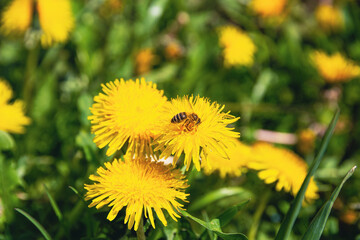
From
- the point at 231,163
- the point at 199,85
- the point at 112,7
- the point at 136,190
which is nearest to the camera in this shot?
the point at 136,190

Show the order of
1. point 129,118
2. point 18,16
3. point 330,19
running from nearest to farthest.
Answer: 1. point 129,118
2. point 18,16
3. point 330,19

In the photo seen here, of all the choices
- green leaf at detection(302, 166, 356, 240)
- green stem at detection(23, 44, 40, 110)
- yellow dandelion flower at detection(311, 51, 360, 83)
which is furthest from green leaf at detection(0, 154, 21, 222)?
yellow dandelion flower at detection(311, 51, 360, 83)

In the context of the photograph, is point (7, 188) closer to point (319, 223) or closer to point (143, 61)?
point (319, 223)

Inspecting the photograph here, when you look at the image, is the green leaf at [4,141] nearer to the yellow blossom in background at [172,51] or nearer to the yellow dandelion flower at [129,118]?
the yellow dandelion flower at [129,118]

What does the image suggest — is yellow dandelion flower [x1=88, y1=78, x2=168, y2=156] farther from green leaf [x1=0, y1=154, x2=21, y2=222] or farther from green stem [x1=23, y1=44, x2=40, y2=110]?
green stem [x1=23, y1=44, x2=40, y2=110]

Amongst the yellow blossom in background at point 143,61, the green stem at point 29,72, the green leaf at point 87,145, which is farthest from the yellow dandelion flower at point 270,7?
the green leaf at point 87,145

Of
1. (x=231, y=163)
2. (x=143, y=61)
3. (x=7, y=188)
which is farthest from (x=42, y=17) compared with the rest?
(x=231, y=163)
